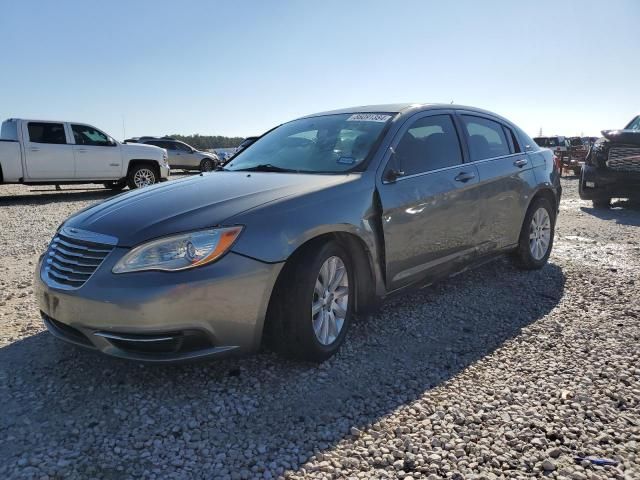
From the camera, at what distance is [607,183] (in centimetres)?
1005

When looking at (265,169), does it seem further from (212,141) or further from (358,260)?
(212,141)

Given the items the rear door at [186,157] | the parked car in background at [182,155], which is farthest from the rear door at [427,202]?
the rear door at [186,157]

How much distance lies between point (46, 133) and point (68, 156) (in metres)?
0.70

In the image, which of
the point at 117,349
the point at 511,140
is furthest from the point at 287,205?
the point at 511,140

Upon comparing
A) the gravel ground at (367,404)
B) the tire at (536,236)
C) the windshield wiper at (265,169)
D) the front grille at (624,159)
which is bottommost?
the gravel ground at (367,404)

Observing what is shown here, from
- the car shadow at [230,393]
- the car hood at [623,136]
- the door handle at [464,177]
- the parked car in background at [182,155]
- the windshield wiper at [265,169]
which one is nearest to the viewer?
the car shadow at [230,393]

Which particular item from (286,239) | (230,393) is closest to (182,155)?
(286,239)

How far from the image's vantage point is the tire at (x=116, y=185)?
1436 cm

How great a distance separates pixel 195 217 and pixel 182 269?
328mm

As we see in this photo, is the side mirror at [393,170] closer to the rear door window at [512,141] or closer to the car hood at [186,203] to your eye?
the car hood at [186,203]

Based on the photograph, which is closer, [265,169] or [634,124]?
[265,169]

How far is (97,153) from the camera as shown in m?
13.3

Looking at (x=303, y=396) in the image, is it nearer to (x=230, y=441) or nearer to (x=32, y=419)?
(x=230, y=441)

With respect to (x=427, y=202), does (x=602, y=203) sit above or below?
below
